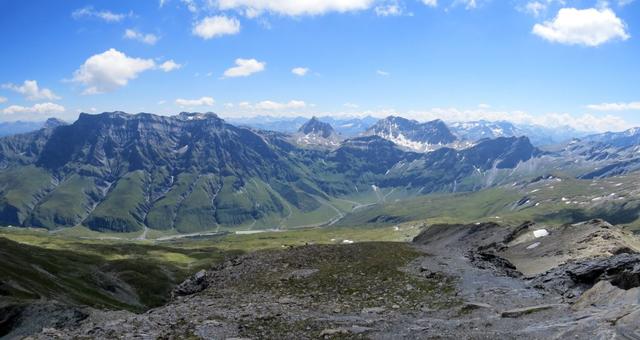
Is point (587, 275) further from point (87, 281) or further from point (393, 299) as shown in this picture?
point (87, 281)

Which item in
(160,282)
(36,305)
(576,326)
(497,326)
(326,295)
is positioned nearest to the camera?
(576,326)

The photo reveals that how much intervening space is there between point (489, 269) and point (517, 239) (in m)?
36.1

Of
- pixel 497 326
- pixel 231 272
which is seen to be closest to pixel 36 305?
pixel 231 272

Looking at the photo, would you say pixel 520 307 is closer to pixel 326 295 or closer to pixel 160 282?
pixel 326 295

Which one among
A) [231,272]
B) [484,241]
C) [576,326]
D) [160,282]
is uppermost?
[576,326]

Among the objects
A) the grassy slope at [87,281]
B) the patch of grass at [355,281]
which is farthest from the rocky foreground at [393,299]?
the grassy slope at [87,281]

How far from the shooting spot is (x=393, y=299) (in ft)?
125

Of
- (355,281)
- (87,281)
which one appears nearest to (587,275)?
(355,281)

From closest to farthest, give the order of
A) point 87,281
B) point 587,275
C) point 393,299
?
point 393,299 < point 587,275 < point 87,281

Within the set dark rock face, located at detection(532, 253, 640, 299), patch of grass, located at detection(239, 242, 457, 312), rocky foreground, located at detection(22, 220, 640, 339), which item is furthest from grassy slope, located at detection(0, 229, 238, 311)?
dark rock face, located at detection(532, 253, 640, 299)

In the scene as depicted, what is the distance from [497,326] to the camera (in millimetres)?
27781

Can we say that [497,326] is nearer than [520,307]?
Yes

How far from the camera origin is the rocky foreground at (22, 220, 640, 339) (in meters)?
27.8

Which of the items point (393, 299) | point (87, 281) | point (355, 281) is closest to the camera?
point (393, 299)
